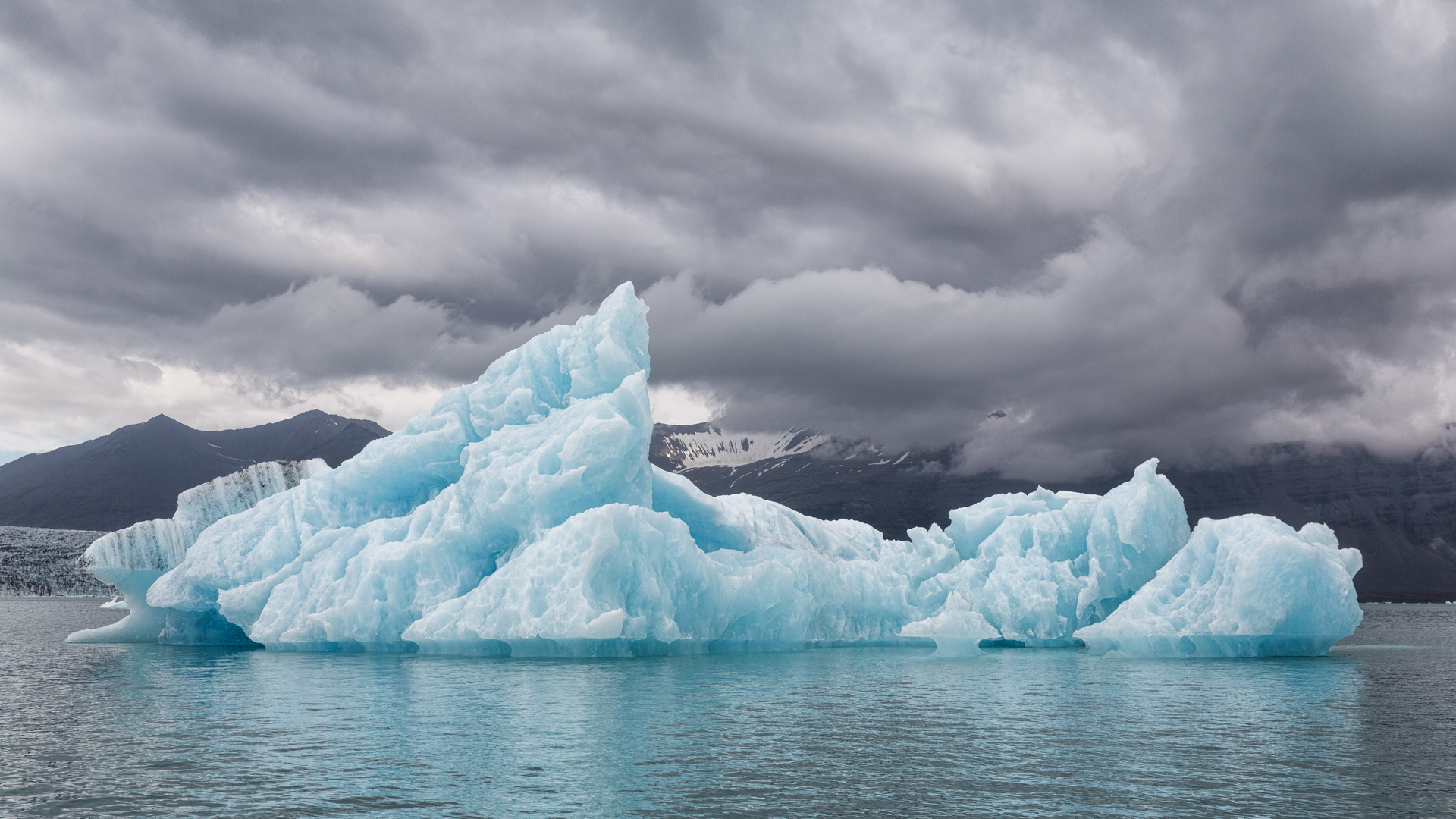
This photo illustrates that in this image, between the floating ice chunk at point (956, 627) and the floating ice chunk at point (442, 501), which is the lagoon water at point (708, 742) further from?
the floating ice chunk at point (956, 627)

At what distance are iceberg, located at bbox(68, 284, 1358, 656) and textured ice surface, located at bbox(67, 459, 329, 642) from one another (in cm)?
15

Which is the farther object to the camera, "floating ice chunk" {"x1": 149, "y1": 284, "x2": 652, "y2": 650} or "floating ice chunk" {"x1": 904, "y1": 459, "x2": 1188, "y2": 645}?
"floating ice chunk" {"x1": 904, "y1": 459, "x2": 1188, "y2": 645}

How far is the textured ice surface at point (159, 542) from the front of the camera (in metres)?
46.6

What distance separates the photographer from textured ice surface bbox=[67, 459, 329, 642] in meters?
46.6

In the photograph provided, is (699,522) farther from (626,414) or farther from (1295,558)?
(1295,558)

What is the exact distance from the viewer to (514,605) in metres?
33.3

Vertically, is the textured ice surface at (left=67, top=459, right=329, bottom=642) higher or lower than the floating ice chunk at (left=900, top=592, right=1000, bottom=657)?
higher

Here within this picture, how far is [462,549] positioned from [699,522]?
11.5 metres

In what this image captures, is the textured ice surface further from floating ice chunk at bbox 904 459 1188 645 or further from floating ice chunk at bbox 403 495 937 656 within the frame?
floating ice chunk at bbox 904 459 1188 645

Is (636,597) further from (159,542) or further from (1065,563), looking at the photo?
(159,542)

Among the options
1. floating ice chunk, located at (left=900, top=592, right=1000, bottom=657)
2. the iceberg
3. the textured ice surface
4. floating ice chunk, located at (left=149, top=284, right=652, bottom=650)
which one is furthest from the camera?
the textured ice surface

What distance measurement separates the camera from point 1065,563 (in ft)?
152

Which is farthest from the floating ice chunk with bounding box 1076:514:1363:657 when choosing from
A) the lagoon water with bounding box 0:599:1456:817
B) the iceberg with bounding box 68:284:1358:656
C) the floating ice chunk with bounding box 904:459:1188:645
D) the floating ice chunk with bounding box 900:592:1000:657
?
the floating ice chunk with bounding box 900:592:1000:657

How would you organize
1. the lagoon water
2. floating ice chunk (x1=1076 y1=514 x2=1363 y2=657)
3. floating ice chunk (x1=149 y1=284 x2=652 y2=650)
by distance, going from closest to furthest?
1. the lagoon water
2. floating ice chunk (x1=1076 y1=514 x2=1363 y2=657)
3. floating ice chunk (x1=149 y1=284 x2=652 y2=650)
